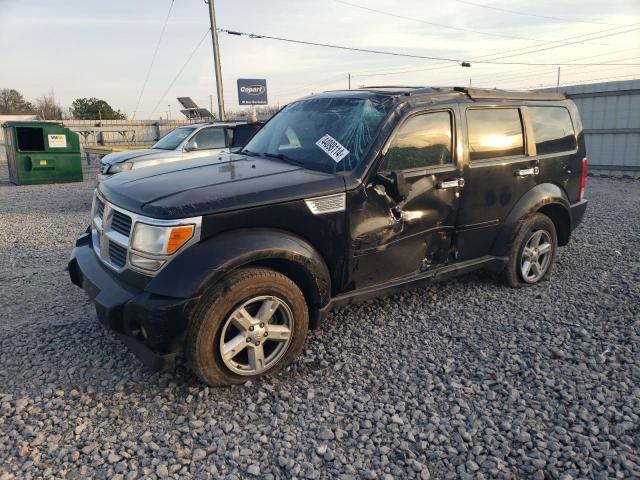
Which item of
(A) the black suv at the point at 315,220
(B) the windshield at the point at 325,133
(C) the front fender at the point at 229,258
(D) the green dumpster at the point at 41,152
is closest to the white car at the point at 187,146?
(B) the windshield at the point at 325,133

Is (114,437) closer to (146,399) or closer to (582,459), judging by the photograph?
(146,399)

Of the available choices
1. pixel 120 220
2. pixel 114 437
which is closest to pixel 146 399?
pixel 114 437

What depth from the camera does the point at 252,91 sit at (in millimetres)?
21953

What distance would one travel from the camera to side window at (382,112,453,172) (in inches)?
144

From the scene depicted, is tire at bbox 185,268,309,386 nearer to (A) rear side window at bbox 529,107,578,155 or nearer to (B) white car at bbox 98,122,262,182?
(A) rear side window at bbox 529,107,578,155

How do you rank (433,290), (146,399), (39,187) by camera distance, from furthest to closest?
(39,187) < (433,290) < (146,399)

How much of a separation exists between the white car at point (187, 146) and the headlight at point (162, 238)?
6301mm

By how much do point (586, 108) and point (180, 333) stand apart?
14336mm

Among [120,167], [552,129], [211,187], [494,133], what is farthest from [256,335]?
[120,167]

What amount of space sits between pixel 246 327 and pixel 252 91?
67.3 ft

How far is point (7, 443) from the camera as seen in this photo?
8.48 ft

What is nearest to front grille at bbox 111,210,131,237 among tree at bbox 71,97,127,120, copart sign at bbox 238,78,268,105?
copart sign at bbox 238,78,268,105

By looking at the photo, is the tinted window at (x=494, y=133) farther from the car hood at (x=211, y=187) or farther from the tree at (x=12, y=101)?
the tree at (x=12, y=101)

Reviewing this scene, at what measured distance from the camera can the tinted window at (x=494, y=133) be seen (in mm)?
4172
